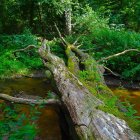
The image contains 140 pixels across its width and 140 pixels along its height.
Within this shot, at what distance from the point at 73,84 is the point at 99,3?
54.3 feet

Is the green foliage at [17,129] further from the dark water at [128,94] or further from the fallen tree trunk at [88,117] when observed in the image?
the dark water at [128,94]

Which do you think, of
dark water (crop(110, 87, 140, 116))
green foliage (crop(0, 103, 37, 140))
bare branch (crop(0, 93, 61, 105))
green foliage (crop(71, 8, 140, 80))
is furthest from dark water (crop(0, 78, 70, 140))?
green foliage (crop(71, 8, 140, 80))

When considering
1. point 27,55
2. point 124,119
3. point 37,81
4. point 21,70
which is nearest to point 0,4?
point 27,55

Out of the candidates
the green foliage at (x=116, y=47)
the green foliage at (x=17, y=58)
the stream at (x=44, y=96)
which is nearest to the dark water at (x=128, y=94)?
the stream at (x=44, y=96)

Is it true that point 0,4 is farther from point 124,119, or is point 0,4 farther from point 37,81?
point 124,119

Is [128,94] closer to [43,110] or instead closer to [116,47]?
[116,47]

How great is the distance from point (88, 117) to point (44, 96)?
6.73 m

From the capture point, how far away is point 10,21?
20.4 metres

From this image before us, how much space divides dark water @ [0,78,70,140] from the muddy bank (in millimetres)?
2482

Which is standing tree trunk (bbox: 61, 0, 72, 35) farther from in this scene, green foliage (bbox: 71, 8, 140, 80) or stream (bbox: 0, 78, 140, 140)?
stream (bbox: 0, 78, 140, 140)

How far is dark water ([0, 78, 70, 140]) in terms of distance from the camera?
711cm

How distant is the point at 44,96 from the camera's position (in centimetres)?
1152

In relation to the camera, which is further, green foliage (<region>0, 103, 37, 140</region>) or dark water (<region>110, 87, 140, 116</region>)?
dark water (<region>110, 87, 140, 116</region>)

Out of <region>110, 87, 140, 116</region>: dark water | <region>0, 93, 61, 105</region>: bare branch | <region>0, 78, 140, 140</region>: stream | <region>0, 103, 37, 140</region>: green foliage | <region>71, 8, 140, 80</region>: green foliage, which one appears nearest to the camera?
<region>0, 103, 37, 140</region>: green foliage
